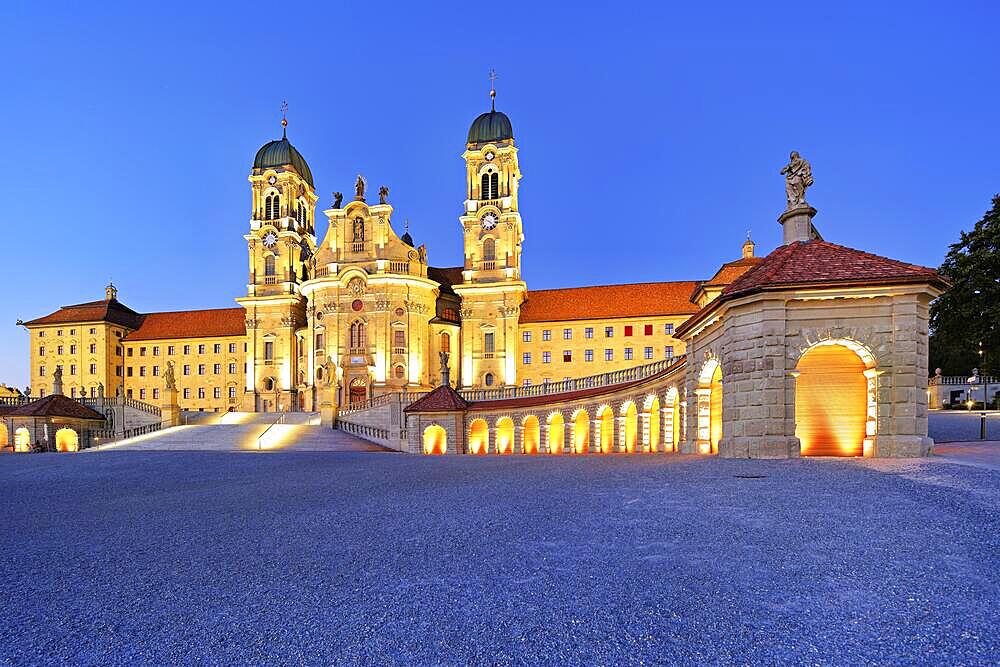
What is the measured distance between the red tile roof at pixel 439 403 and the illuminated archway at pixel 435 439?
1.32m

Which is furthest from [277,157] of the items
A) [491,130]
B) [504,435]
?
[504,435]

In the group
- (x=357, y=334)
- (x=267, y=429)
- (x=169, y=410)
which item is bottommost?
(x=267, y=429)

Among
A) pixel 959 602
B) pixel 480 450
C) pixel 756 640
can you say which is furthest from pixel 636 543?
pixel 480 450

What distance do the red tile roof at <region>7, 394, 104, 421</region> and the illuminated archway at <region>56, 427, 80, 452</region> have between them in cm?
131

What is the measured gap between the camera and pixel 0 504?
41.3ft

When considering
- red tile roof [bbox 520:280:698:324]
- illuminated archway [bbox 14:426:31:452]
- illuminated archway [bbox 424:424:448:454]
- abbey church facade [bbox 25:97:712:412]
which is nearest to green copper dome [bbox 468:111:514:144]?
abbey church facade [bbox 25:97:712:412]

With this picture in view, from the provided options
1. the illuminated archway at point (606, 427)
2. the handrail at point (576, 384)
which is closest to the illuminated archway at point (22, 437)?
the handrail at point (576, 384)

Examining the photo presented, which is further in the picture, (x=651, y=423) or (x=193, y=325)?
(x=193, y=325)

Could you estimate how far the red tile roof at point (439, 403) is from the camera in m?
36.1

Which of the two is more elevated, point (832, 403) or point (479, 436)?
point (832, 403)

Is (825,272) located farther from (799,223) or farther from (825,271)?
(799,223)

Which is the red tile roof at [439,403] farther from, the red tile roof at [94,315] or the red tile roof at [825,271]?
the red tile roof at [94,315]

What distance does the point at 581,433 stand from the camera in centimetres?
3716

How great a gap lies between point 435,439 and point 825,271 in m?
27.2
